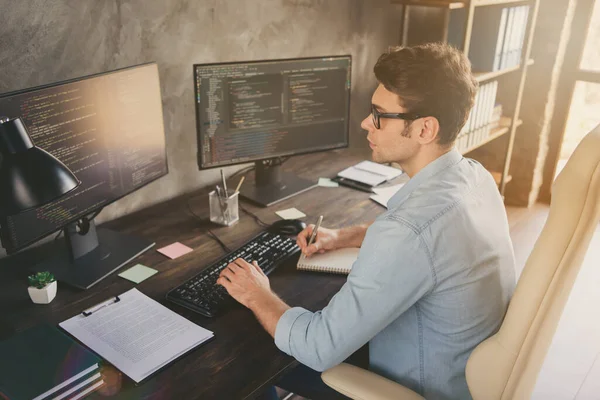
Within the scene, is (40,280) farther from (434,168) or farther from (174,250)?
(434,168)

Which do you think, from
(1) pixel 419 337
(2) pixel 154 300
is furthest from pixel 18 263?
(1) pixel 419 337

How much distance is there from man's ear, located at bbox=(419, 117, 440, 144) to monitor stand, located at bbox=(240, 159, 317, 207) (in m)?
0.81

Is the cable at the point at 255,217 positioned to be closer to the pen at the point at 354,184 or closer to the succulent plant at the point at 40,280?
the pen at the point at 354,184

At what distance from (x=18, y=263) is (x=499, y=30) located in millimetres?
2681

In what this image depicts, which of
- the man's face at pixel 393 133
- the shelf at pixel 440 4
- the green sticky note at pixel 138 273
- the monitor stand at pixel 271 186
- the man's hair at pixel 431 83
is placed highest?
the shelf at pixel 440 4

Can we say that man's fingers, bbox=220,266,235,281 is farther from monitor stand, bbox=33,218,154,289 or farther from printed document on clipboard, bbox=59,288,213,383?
monitor stand, bbox=33,218,154,289

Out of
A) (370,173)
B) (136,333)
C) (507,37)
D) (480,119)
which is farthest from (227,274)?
(507,37)

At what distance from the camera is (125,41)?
69.7 inches

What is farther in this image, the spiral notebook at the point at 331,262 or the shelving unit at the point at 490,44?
the shelving unit at the point at 490,44

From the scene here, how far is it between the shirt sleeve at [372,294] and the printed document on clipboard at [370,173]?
1057mm

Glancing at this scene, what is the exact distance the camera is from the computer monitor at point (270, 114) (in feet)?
5.97

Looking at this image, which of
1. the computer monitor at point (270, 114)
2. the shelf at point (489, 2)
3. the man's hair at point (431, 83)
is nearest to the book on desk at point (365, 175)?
the computer monitor at point (270, 114)

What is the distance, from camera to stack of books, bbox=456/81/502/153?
3088 millimetres

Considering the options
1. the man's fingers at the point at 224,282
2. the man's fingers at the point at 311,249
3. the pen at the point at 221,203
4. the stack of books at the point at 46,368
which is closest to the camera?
the stack of books at the point at 46,368
